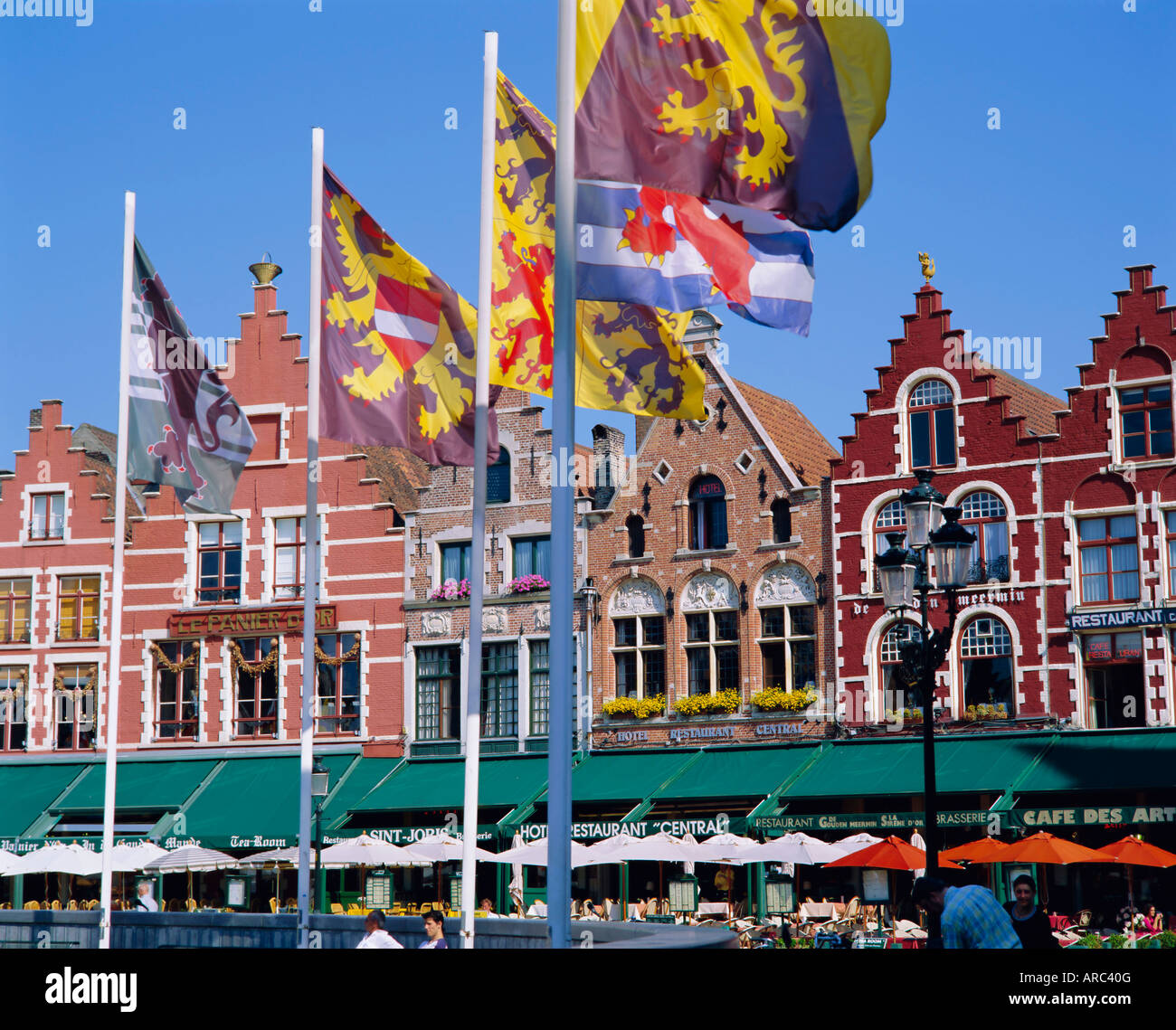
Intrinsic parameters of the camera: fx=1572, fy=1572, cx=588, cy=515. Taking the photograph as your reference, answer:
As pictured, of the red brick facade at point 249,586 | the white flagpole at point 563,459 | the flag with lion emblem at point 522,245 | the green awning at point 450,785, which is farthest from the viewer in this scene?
the red brick facade at point 249,586

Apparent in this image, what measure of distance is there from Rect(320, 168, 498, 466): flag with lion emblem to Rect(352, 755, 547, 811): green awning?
20832mm

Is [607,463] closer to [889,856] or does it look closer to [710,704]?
[710,704]

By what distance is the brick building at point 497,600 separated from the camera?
134 feet

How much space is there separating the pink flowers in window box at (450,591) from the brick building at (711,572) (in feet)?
11.6

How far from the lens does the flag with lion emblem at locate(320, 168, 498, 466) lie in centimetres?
1866

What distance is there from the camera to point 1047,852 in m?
29.1

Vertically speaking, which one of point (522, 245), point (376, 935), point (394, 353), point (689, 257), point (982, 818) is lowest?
point (982, 818)

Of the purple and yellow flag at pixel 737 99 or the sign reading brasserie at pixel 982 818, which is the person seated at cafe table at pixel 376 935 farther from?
the sign reading brasserie at pixel 982 818

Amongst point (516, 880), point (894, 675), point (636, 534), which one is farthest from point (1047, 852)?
point (636, 534)

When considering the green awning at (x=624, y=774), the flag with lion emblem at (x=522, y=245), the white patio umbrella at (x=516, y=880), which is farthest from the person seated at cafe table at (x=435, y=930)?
the green awning at (x=624, y=774)

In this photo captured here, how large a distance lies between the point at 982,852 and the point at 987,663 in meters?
7.01

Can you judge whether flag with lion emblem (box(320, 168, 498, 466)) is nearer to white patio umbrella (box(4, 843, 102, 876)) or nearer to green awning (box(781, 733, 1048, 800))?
white patio umbrella (box(4, 843, 102, 876))

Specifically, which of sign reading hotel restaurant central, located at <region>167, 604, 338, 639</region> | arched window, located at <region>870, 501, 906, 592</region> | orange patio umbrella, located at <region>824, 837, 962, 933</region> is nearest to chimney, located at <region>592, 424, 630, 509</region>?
arched window, located at <region>870, 501, 906, 592</region>

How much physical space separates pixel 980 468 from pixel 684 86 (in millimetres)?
24604
